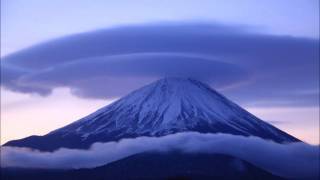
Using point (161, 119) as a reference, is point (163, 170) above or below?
below

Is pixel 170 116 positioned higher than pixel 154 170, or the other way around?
pixel 170 116

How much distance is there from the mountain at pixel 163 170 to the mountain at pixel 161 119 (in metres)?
6.83

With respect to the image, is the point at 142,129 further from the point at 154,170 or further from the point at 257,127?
the point at 257,127

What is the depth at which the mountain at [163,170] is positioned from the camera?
162625 millimetres

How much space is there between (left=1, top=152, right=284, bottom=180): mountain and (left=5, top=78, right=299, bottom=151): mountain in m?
6.83

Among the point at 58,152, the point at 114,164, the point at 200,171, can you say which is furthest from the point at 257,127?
the point at 58,152

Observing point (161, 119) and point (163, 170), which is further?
point (161, 119)

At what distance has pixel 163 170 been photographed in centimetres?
16588

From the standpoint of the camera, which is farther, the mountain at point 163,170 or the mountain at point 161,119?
the mountain at point 161,119

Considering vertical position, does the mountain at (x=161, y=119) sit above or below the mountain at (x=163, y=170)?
above

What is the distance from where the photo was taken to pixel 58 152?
177750mm

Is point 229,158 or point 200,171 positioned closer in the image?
point 200,171

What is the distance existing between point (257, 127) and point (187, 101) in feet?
63.9

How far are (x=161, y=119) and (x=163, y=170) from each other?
16.2 m
